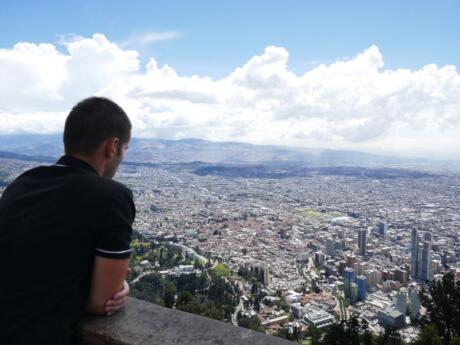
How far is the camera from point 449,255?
21.8 metres

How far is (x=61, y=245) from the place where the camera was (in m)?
1.14

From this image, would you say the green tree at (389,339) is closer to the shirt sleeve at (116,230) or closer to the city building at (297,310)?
the shirt sleeve at (116,230)

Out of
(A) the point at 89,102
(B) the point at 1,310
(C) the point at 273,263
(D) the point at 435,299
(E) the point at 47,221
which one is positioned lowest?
(C) the point at 273,263

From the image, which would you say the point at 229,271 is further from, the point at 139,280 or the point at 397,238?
the point at 397,238

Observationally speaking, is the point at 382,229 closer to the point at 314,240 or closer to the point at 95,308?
the point at 314,240

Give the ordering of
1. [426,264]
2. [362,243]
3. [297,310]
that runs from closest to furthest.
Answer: [297,310], [426,264], [362,243]

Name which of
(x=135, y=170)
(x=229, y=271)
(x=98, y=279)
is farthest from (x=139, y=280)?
(x=135, y=170)

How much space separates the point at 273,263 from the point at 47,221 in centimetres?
2100

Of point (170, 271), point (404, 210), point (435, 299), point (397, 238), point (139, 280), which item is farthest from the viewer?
point (404, 210)

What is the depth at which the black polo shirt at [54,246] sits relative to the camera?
1091 mm

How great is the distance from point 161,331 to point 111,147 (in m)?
0.62

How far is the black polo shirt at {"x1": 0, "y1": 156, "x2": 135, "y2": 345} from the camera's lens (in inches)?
42.9

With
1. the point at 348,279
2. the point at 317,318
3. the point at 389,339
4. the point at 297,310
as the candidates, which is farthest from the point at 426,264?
the point at 389,339

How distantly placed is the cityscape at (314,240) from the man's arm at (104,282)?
785 cm
